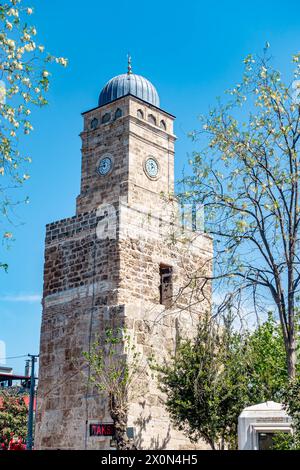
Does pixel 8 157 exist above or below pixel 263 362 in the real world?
above

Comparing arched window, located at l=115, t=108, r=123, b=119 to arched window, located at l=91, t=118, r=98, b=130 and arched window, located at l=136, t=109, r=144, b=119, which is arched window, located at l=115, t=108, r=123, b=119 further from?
arched window, located at l=91, t=118, r=98, b=130

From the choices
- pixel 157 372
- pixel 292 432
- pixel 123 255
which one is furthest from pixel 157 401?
pixel 292 432

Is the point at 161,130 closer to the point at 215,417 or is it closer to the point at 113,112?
the point at 113,112

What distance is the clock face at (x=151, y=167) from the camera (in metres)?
23.0

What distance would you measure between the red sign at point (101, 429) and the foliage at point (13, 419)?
1753 centimetres

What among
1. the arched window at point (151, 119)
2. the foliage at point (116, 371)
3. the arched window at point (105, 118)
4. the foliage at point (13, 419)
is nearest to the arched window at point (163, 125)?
the arched window at point (151, 119)

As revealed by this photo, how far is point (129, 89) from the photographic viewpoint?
23.7 m

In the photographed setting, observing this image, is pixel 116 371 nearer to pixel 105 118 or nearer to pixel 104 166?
pixel 104 166

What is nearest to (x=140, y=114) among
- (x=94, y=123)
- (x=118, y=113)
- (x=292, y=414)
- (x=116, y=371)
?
(x=118, y=113)

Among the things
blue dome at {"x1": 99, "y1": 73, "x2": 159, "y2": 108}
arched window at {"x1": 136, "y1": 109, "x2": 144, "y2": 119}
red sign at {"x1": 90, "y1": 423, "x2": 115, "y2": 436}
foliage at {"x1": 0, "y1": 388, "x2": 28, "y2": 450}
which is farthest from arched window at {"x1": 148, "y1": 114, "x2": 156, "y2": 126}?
foliage at {"x1": 0, "y1": 388, "x2": 28, "y2": 450}

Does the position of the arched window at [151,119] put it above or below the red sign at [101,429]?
above

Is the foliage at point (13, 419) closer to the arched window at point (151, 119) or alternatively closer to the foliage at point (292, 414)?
the arched window at point (151, 119)
